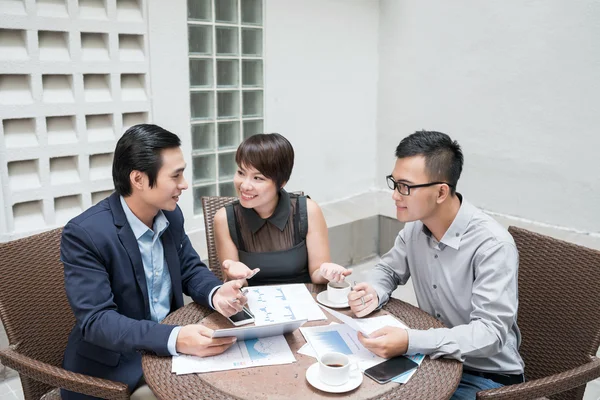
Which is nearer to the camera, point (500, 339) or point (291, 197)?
point (500, 339)

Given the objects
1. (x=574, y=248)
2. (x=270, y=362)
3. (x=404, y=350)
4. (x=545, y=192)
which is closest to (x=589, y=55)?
(x=545, y=192)

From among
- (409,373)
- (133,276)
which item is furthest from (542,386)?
(133,276)

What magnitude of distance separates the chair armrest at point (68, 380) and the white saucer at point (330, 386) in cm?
50

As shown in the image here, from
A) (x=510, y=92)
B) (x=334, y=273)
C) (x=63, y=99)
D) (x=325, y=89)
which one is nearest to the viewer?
(x=334, y=273)

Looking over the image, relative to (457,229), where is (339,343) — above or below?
below

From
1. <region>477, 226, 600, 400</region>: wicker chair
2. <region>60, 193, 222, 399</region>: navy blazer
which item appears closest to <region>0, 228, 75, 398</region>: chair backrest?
<region>60, 193, 222, 399</region>: navy blazer

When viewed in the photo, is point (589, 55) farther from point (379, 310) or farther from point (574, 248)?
point (379, 310)

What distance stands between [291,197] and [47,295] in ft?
3.37

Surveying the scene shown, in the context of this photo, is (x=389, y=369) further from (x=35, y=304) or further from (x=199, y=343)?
(x=35, y=304)

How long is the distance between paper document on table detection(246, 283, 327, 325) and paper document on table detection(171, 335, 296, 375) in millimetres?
104

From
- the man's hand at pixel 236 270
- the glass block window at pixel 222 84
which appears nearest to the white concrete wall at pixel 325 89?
the glass block window at pixel 222 84

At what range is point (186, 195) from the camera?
12.0 ft

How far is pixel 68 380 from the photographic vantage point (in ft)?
4.91

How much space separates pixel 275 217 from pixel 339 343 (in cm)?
76
